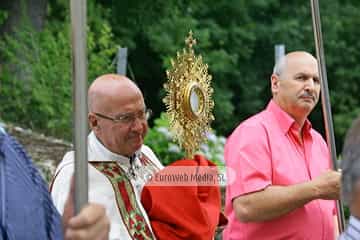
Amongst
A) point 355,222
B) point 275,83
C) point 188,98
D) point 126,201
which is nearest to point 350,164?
point 355,222

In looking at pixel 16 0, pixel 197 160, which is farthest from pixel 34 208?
pixel 16 0

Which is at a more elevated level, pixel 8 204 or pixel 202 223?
pixel 8 204

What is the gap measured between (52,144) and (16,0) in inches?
28.9

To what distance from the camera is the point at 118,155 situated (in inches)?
136

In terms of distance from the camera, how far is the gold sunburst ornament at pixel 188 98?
11.7 feet

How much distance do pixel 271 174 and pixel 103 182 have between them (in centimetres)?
70

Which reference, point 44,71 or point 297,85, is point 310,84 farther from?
point 44,71

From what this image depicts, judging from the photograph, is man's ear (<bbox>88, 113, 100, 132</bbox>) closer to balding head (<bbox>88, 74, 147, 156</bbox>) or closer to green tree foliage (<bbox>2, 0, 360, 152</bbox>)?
balding head (<bbox>88, 74, 147, 156</bbox>)

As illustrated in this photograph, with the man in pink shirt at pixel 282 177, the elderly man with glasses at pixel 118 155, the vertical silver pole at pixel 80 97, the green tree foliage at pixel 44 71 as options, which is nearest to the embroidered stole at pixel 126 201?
the elderly man with glasses at pixel 118 155

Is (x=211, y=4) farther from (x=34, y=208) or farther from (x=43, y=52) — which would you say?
(x=34, y=208)

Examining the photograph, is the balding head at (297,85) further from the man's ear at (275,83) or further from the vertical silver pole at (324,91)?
the vertical silver pole at (324,91)

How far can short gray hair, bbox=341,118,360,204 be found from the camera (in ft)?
6.92

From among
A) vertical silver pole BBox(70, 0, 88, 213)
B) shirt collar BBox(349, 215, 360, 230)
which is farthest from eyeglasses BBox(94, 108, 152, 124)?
shirt collar BBox(349, 215, 360, 230)

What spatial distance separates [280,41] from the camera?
704 centimetres
